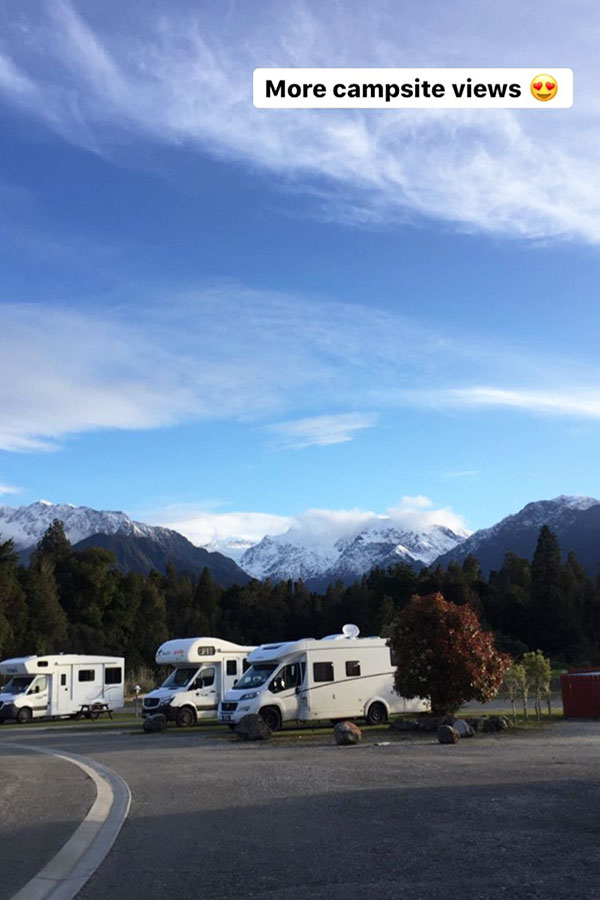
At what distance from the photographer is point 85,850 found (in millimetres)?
8656

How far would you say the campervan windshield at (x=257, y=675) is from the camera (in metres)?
25.9

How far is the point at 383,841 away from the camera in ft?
28.4

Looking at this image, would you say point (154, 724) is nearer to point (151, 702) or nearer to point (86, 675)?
point (151, 702)

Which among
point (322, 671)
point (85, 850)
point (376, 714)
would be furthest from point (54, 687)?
point (85, 850)

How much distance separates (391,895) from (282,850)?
6.66 ft

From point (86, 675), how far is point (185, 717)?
876 centimetres

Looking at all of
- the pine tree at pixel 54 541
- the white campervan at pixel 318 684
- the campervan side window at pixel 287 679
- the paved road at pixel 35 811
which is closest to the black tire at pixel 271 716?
the white campervan at pixel 318 684

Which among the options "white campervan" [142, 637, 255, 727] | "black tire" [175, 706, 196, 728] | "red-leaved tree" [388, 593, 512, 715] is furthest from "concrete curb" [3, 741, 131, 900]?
"white campervan" [142, 637, 255, 727]

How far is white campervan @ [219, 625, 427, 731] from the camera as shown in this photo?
25.5 m

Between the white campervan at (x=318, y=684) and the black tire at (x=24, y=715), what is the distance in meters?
13.3

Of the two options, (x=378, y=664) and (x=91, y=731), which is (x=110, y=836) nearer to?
(x=378, y=664)

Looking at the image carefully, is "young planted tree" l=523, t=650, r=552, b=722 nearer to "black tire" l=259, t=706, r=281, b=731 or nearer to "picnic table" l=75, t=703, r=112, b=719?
"black tire" l=259, t=706, r=281, b=731

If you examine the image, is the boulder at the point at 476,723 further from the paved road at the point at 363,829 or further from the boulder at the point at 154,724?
the boulder at the point at 154,724

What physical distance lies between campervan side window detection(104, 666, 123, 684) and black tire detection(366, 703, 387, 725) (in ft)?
48.4
